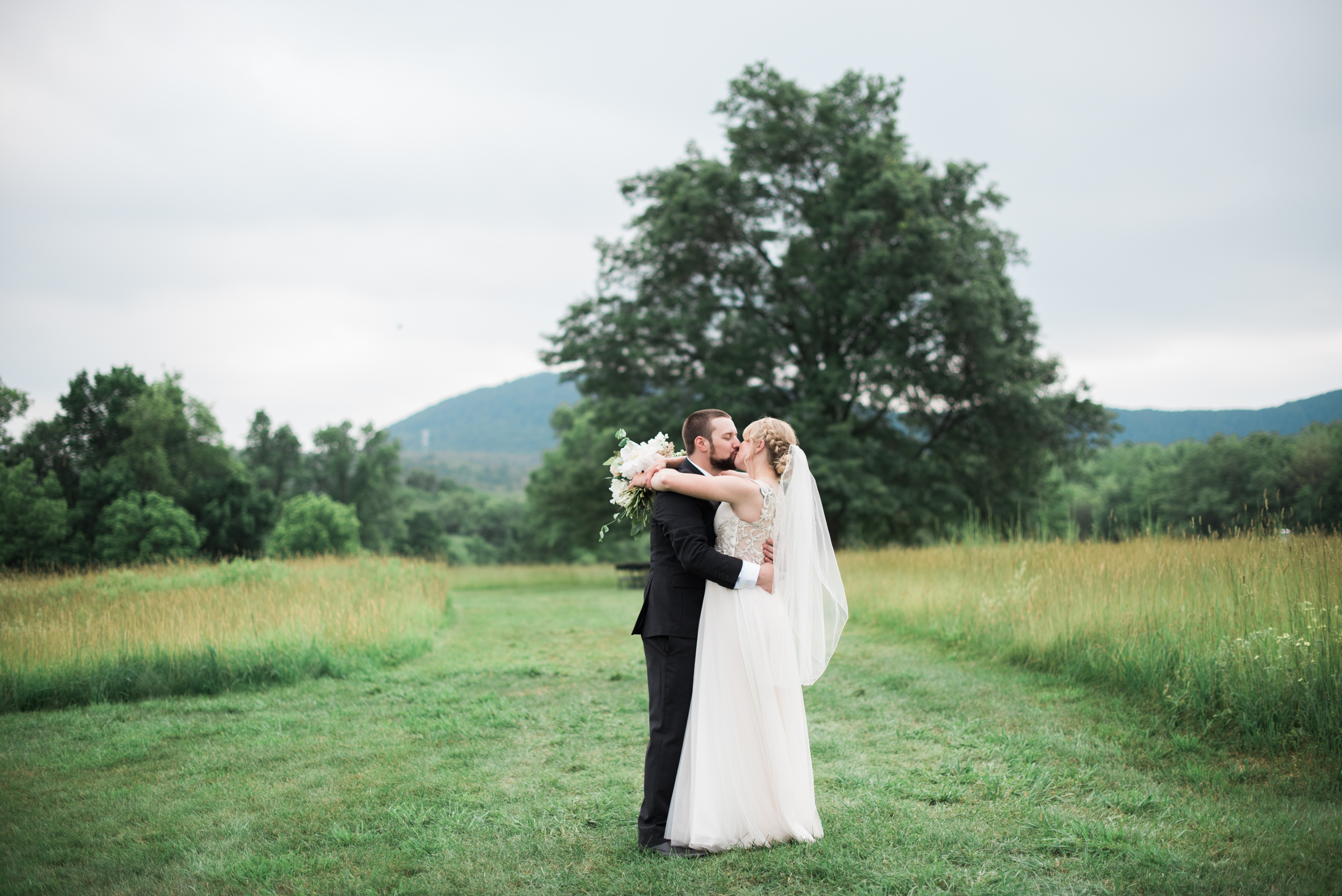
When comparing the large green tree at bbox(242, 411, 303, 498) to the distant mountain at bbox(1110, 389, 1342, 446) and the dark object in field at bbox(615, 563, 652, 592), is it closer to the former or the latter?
the dark object in field at bbox(615, 563, 652, 592)

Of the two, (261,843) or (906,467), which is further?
(906,467)

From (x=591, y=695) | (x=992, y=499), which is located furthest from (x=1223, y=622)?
(x=992, y=499)

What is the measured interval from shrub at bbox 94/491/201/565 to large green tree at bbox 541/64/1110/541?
20391 millimetres

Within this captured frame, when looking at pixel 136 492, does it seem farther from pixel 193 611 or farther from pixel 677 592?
pixel 677 592

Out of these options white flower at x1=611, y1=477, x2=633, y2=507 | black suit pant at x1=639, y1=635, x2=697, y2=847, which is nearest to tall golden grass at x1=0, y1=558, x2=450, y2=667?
Answer: white flower at x1=611, y1=477, x2=633, y2=507

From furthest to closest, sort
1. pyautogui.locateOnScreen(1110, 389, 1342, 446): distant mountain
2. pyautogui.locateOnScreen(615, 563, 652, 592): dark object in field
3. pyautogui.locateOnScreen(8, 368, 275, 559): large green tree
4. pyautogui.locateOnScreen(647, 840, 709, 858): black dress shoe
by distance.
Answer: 1. pyautogui.locateOnScreen(8, 368, 275, 559): large green tree
2. pyautogui.locateOnScreen(615, 563, 652, 592): dark object in field
3. pyautogui.locateOnScreen(1110, 389, 1342, 446): distant mountain
4. pyautogui.locateOnScreen(647, 840, 709, 858): black dress shoe

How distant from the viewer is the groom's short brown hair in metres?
4.37

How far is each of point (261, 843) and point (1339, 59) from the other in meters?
12.3

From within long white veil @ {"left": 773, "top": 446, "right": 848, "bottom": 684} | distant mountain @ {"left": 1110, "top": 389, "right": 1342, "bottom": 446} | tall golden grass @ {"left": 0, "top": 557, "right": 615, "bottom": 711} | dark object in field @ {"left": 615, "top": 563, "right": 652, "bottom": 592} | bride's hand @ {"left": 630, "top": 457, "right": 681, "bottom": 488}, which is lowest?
dark object in field @ {"left": 615, "top": 563, "right": 652, "bottom": 592}

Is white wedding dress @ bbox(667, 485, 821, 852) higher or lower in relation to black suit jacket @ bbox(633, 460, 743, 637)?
lower

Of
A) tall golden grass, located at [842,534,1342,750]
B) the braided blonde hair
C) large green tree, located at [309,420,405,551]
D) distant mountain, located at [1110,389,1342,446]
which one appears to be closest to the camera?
the braided blonde hair

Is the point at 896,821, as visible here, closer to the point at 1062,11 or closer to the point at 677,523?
the point at 677,523

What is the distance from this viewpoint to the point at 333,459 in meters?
67.7

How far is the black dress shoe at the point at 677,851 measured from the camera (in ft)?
12.9
